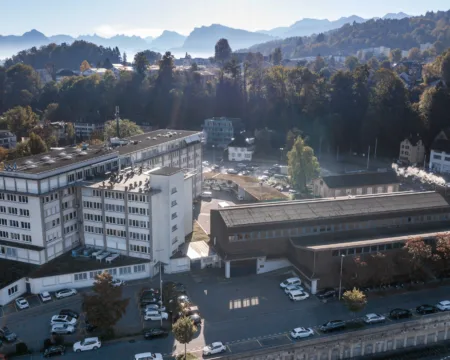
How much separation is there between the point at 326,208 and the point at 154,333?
1359 cm

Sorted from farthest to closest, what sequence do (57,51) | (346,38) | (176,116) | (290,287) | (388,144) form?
(346,38)
(57,51)
(176,116)
(388,144)
(290,287)

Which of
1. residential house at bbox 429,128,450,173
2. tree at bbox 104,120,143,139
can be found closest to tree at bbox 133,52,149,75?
tree at bbox 104,120,143,139

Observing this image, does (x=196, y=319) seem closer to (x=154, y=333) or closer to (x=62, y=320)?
(x=154, y=333)

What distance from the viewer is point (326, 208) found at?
29.7m

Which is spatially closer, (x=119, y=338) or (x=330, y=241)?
(x=119, y=338)

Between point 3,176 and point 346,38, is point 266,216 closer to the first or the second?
point 3,176

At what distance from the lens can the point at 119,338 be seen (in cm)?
2139

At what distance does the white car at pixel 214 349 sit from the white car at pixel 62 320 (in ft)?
21.1

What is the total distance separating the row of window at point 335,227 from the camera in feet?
90.7

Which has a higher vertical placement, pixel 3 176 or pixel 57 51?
pixel 57 51

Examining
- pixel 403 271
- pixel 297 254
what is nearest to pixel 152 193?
pixel 297 254

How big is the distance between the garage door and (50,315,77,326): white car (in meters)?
9.23

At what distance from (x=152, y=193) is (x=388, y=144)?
42.8 meters

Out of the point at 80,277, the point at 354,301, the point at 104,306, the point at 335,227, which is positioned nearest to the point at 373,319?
the point at 354,301
